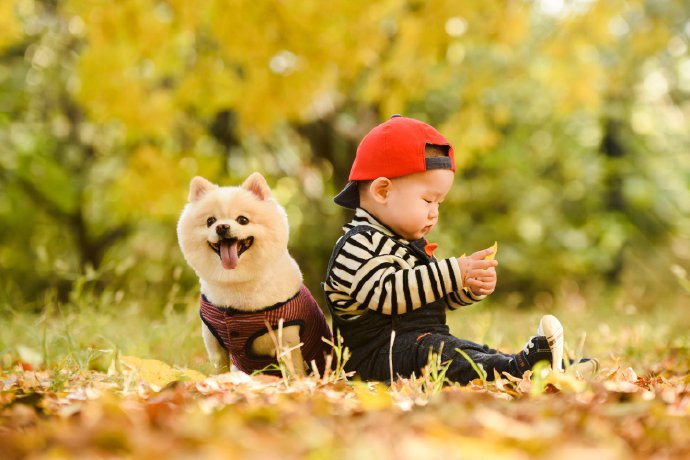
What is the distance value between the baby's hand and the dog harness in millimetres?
613

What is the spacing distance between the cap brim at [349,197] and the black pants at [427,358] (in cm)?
60

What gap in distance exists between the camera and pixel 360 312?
112 inches

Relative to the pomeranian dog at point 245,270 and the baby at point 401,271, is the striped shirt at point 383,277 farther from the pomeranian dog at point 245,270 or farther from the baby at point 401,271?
the pomeranian dog at point 245,270

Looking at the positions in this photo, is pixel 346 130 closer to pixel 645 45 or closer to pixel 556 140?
pixel 645 45

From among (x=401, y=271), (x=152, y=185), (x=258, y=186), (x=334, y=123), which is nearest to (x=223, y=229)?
(x=258, y=186)

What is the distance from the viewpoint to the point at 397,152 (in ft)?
9.25

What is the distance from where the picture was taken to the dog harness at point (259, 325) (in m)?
2.72

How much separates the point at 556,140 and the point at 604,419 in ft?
34.4

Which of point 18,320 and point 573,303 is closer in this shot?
point 18,320

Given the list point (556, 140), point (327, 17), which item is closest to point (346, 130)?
point (327, 17)

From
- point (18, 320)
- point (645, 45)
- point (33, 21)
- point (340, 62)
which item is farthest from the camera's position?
point (33, 21)

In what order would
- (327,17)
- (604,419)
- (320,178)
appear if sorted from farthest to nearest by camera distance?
1. (320,178)
2. (327,17)
3. (604,419)

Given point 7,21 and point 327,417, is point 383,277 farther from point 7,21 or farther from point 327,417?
point 7,21

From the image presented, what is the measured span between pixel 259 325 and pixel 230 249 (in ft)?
0.99
